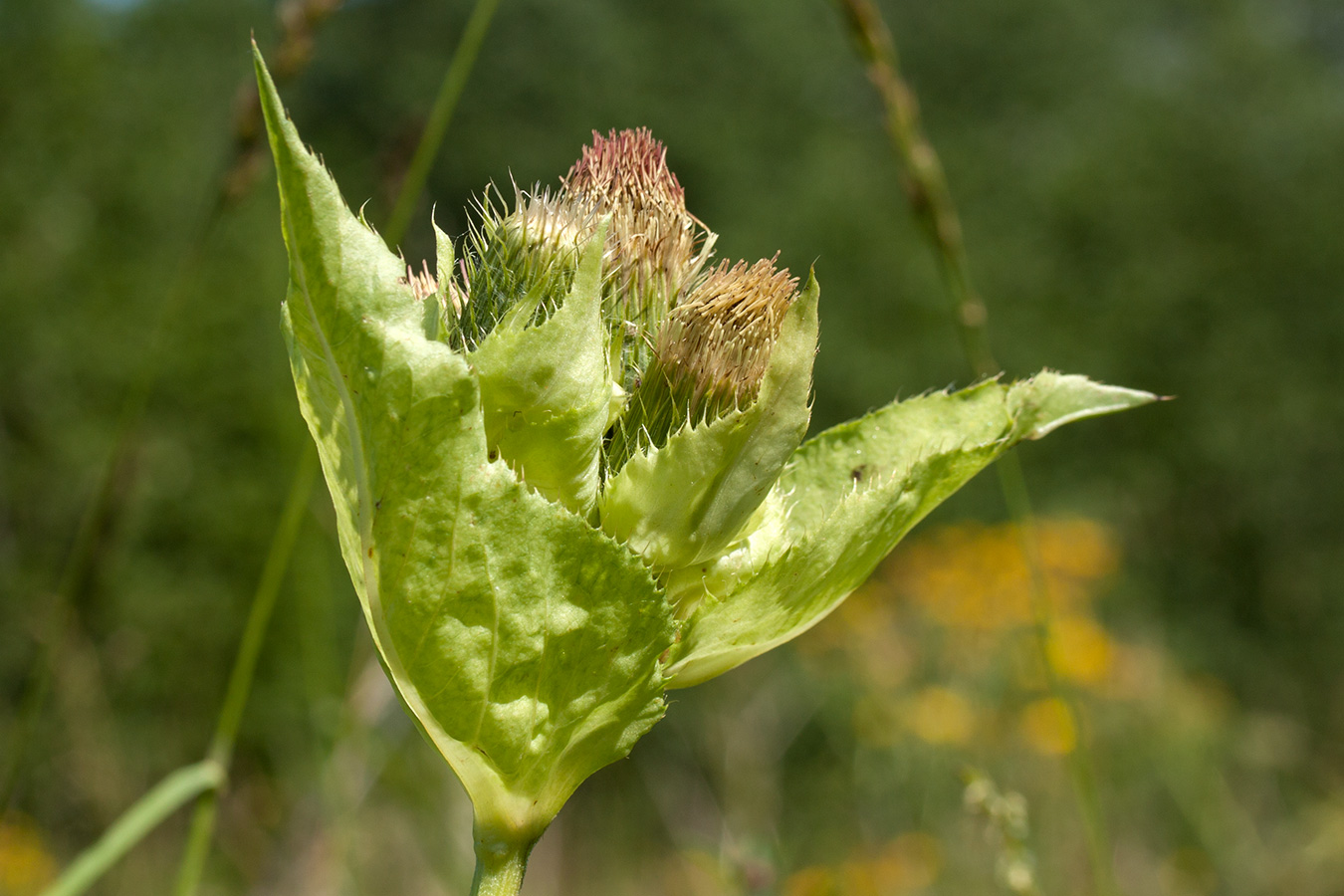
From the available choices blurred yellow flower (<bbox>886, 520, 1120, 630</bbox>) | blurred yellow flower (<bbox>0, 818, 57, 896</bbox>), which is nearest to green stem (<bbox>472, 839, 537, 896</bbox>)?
blurred yellow flower (<bbox>886, 520, 1120, 630</bbox>)

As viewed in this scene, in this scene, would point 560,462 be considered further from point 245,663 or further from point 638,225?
point 245,663

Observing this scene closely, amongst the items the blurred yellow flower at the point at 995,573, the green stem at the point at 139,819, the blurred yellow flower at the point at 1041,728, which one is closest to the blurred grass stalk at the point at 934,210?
the green stem at the point at 139,819

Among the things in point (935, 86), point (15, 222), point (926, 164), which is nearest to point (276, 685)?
point (15, 222)

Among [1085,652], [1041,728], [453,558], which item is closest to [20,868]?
[1041,728]

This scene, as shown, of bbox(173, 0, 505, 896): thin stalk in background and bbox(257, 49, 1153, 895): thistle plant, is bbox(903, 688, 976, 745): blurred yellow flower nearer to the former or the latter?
bbox(173, 0, 505, 896): thin stalk in background

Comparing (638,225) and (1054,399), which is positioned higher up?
(638,225)

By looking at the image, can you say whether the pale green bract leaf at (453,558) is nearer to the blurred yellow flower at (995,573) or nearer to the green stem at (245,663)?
the green stem at (245,663)
